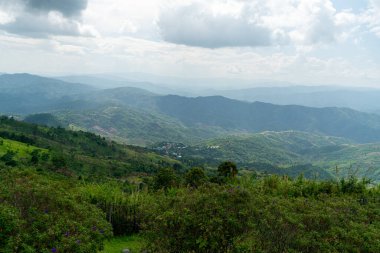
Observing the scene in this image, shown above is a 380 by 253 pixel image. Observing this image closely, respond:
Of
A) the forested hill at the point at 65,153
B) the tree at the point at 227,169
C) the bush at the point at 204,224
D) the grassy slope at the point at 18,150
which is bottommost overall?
the forested hill at the point at 65,153

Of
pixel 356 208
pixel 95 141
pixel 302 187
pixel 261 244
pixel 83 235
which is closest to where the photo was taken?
pixel 83 235

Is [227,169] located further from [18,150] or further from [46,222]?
[18,150]

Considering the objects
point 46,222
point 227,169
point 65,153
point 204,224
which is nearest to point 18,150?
point 65,153

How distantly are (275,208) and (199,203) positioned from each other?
272 centimetres

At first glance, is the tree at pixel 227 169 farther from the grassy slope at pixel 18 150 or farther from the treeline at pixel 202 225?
the grassy slope at pixel 18 150

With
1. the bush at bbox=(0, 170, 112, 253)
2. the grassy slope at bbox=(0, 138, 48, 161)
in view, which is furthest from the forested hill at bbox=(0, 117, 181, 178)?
the bush at bbox=(0, 170, 112, 253)

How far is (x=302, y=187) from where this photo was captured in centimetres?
2336

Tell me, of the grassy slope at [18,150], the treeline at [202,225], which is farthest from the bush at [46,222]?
the grassy slope at [18,150]

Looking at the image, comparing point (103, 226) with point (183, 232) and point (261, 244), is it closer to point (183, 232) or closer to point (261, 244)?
point (183, 232)

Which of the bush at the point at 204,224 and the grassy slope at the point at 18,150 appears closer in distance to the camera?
the bush at the point at 204,224

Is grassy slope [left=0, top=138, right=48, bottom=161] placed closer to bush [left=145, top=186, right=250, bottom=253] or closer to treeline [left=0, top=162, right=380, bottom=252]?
treeline [left=0, top=162, right=380, bottom=252]

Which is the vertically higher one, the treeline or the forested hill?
the treeline

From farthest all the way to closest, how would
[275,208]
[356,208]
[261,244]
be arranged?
[356,208] < [275,208] < [261,244]

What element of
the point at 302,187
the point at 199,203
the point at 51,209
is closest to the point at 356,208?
the point at 199,203
